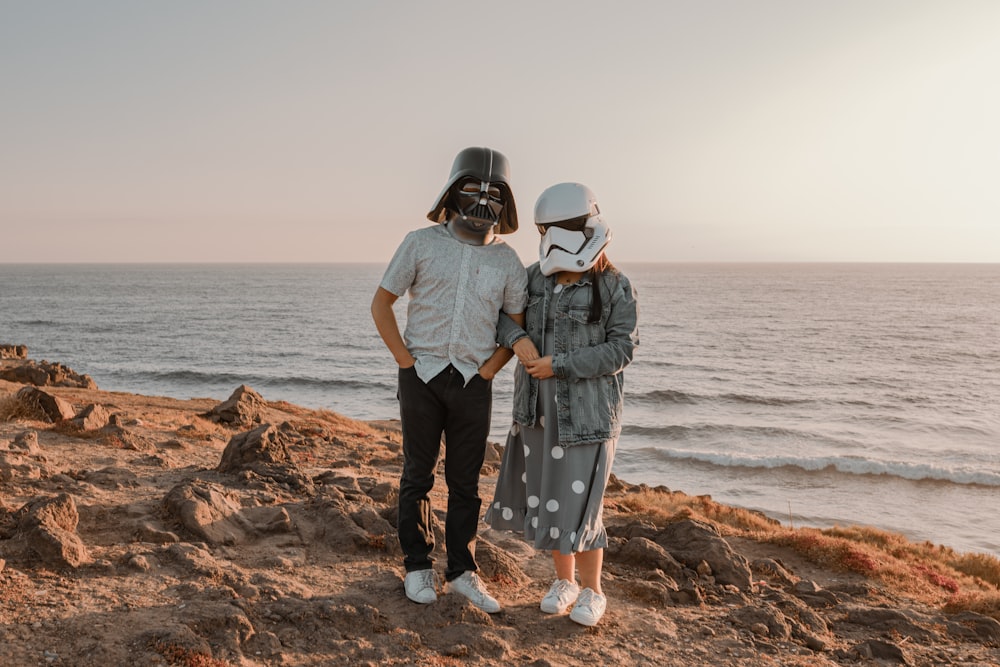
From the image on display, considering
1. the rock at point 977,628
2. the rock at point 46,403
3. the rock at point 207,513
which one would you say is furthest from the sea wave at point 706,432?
the rock at point 207,513

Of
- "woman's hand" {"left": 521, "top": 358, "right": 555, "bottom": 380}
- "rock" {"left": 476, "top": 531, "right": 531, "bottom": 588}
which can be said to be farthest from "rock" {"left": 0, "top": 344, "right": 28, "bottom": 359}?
"woman's hand" {"left": 521, "top": 358, "right": 555, "bottom": 380}

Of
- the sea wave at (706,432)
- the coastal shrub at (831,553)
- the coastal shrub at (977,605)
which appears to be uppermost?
the coastal shrub at (977,605)

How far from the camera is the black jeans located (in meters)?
4.31

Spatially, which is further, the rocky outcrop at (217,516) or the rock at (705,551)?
the rock at (705,551)

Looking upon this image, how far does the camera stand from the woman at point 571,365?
427 centimetres

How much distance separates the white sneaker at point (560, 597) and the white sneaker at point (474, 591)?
1.12 feet

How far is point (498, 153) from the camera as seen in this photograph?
4.40m

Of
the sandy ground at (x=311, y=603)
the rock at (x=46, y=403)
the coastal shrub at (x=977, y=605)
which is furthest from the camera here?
the rock at (x=46, y=403)

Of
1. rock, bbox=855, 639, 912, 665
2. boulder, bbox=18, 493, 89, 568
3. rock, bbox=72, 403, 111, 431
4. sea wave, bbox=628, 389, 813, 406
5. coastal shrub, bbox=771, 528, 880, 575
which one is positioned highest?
boulder, bbox=18, 493, 89, 568

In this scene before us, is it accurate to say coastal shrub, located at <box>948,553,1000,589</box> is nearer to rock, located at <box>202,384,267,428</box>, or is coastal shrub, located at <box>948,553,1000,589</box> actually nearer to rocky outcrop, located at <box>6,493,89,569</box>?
rocky outcrop, located at <box>6,493,89,569</box>

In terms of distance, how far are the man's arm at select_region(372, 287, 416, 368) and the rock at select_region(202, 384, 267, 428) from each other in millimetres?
9366

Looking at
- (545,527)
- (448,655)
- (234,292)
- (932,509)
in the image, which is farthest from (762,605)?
(234,292)

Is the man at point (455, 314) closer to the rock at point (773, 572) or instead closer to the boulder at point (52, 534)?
the boulder at point (52, 534)

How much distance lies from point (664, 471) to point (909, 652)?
538 inches
